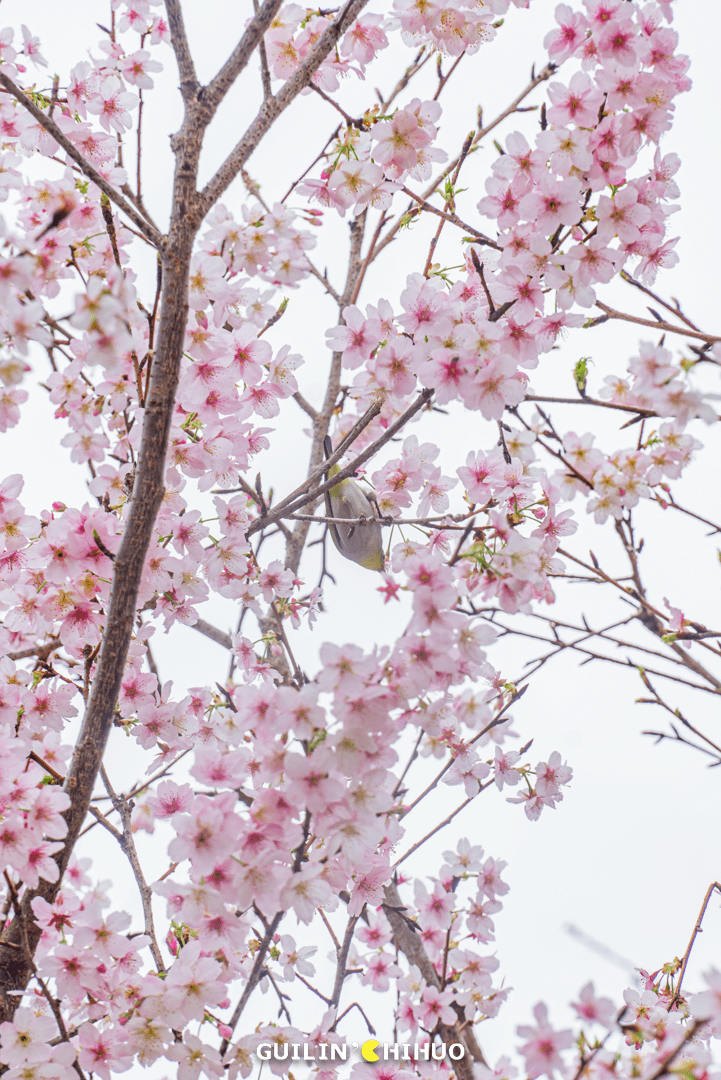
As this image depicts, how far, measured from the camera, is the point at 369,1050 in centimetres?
195

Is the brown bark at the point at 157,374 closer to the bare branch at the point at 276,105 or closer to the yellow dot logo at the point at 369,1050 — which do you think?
the bare branch at the point at 276,105

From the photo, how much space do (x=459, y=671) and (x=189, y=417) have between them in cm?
94

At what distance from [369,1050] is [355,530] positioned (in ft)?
5.04

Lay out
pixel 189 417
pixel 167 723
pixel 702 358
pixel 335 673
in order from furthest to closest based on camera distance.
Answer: pixel 167 723, pixel 189 417, pixel 702 358, pixel 335 673

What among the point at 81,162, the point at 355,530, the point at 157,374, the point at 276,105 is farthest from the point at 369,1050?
the point at 276,105

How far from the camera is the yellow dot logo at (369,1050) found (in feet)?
6.22

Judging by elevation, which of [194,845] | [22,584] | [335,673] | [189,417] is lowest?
[194,845]

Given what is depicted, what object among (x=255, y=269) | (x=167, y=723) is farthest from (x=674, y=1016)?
(x=255, y=269)

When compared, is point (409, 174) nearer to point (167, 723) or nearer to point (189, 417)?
point (189, 417)

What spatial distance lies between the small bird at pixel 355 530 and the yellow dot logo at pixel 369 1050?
1.51m

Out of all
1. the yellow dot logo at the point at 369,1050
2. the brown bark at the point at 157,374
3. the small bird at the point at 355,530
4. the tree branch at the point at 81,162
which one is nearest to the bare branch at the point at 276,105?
the brown bark at the point at 157,374

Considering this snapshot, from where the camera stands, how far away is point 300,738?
115 centimetres

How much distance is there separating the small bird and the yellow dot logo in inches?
59.5

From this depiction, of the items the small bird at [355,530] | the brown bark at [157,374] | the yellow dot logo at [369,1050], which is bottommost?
the yellow dot logo at [369,1050]
